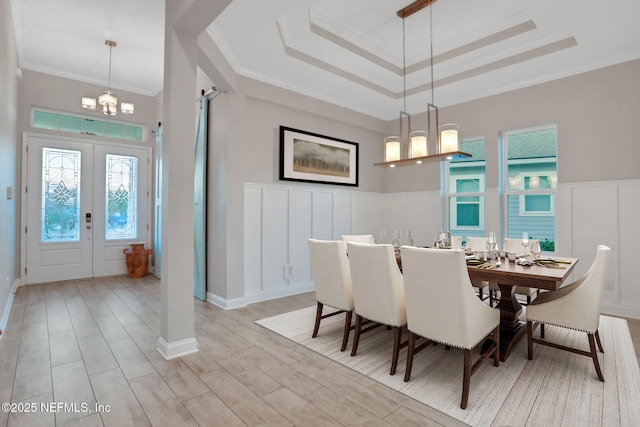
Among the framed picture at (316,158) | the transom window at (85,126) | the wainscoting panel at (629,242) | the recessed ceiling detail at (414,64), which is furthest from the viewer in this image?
the transom window at (85,126)

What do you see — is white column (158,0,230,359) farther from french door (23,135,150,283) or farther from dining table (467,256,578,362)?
french door (23,135,150,283)

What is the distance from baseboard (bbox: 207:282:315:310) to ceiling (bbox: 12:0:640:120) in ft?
9.19

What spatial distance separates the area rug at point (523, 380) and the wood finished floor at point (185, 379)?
5.4 inches

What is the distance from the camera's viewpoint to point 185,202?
2.62m

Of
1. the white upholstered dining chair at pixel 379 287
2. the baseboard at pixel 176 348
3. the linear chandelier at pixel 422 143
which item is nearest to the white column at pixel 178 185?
the baseboard at pixel 176 348

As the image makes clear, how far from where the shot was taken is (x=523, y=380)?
221 cm

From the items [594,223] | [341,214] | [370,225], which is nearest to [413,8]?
[341,214]

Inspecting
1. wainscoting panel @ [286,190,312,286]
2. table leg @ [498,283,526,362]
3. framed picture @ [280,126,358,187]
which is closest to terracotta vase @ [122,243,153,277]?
wainscoting panel @ [286,190,312,286]

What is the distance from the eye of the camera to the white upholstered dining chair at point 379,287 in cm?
236

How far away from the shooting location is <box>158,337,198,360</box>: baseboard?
2518 millimetres

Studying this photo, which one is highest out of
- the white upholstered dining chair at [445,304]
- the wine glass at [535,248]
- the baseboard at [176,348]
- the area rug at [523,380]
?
the wine glass at [535,248]

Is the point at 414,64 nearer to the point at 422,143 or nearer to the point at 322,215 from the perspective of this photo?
the point at 422,143

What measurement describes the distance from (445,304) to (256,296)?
2.74 meters

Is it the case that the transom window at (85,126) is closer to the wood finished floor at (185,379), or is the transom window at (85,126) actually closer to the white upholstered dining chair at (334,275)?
the wood finished floor at (185,379)
